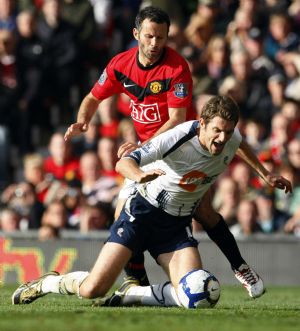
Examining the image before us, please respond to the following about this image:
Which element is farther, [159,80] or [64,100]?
[64,100]

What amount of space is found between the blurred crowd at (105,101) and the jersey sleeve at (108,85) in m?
4.21

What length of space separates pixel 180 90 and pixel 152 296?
1812mm

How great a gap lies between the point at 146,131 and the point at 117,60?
0.70m

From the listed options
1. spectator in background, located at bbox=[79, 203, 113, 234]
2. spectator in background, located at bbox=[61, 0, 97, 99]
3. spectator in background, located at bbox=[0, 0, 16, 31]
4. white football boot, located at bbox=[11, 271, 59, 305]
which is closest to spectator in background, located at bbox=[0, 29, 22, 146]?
spectator in background, located at bbox=[0, 0, 16, 31]

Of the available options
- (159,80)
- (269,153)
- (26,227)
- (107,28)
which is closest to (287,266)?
(269,153)

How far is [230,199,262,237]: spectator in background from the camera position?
570 inches

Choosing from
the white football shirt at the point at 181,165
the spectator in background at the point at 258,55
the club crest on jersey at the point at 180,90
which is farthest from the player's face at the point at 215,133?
the spectator in background at the point at 258,55

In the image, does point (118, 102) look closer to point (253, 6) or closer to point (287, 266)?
point (253, 6)

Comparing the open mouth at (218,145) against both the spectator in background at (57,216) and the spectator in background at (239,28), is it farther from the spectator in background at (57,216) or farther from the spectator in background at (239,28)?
the spectator in background at (239,28)

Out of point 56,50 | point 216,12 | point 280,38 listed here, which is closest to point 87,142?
point 56,50

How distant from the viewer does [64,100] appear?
700 inches

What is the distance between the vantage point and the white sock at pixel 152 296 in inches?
394

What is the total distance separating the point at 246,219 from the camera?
1448 centimetres

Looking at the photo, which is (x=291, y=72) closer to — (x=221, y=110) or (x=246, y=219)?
(x=246, y=219)
